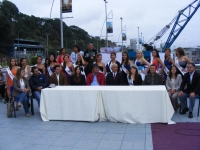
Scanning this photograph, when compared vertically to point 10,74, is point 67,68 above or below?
above

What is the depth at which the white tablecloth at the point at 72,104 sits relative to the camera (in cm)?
585

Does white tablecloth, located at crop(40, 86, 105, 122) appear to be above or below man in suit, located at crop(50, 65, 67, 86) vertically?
below

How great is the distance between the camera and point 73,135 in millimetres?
5070

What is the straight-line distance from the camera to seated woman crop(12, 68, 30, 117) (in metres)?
6.68

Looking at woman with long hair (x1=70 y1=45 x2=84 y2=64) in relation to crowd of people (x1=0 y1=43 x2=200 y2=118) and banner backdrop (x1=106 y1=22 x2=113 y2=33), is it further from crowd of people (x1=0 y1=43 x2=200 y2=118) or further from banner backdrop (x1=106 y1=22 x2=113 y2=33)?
banner backdrop (x1=106 y1=22 x2=113 y2=33)

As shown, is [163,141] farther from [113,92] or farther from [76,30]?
[76,30]

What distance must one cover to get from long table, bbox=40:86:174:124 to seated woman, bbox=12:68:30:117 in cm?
75

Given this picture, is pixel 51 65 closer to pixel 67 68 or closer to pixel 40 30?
pixel 67 68

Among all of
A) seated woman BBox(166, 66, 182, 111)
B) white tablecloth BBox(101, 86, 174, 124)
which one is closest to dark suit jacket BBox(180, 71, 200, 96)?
seated woman BBox(166, 66, 182, 111)

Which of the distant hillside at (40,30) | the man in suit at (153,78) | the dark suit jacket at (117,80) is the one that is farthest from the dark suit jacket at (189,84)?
the distant hillside at (40,30)

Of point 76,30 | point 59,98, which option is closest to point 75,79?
point 59,98

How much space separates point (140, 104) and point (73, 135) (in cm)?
159

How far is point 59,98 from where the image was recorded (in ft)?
19.9

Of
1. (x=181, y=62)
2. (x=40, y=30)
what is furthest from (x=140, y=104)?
(x=40, y=30)
